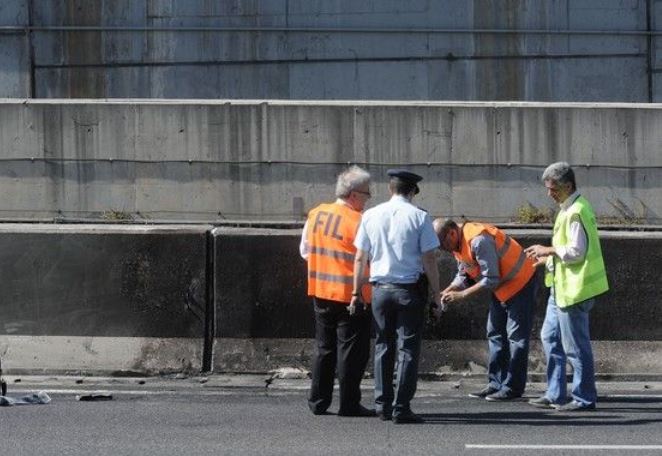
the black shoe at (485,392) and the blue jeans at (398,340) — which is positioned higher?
the blue jeans at (398,340)

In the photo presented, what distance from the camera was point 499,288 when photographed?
10273 mm

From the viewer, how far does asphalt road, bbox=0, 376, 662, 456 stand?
8.34m

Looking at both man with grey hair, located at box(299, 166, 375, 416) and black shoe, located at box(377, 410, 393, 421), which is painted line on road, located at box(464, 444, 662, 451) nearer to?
black shoe, located at box(377, 410, 393, 421)

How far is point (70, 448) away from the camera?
8328 millimetres

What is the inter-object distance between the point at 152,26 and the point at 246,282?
561 inches

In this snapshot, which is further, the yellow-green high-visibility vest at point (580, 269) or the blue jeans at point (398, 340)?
the yellow-green high-visibility vest at point (580, 269)

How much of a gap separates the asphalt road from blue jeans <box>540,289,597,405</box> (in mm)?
174

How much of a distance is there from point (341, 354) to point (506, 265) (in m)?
1.50

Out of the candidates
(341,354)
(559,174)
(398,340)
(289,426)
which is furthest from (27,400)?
(559,174)

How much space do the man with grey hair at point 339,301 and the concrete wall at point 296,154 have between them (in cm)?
694

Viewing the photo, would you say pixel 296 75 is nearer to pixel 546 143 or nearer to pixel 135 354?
pixel 546 143

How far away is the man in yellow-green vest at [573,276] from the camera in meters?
9.57

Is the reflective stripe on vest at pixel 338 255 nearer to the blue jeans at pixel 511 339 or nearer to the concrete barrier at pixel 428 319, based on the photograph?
the blue jeans at pixel 511 339

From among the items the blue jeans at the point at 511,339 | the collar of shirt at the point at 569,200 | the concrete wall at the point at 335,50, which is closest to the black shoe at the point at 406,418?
the blue jeans at the point at 511,339
